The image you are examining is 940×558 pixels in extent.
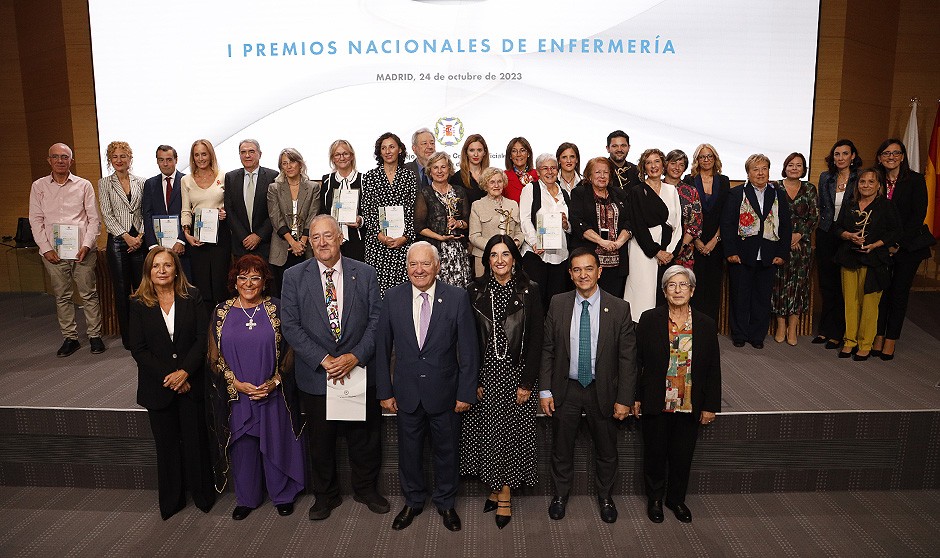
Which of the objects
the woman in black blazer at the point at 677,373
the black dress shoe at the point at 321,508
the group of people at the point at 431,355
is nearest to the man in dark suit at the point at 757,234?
the group of people at the point at 431,355

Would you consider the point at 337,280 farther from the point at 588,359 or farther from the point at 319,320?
the point at 588,359

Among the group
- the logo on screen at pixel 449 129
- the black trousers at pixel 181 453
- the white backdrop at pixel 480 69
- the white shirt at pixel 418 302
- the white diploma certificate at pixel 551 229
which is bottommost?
the black trousers at pixel 181 453

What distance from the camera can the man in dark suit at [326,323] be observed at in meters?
2.93

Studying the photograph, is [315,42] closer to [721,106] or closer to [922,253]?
[721,106]

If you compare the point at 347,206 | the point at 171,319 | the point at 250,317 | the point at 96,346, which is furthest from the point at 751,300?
the point at 96,346

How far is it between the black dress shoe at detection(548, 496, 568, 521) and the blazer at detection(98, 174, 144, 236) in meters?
3.60

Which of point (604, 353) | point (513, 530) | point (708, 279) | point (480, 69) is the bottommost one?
point (513, 530)

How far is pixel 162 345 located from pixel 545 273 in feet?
7.90

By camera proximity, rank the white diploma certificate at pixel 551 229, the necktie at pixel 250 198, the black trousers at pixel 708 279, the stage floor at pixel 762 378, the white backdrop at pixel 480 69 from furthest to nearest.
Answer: the white backdrop at pixel 480 69
the black trousers at pixel 708 279
the necktie at pixel 250 198
the white diploma certificate at pixel 551 229
the stage floor at pixel 762 378

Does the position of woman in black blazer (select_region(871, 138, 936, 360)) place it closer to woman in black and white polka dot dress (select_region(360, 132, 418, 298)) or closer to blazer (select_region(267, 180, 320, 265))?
woman in black and white polka dot dress (select_region(360, 132, 418, 298))

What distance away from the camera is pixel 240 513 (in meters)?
3.17

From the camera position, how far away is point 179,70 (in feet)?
18.5

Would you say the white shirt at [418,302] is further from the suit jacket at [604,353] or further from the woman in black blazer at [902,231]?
the woman in black blazer at [902,231]

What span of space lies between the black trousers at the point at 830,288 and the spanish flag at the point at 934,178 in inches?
91.2
